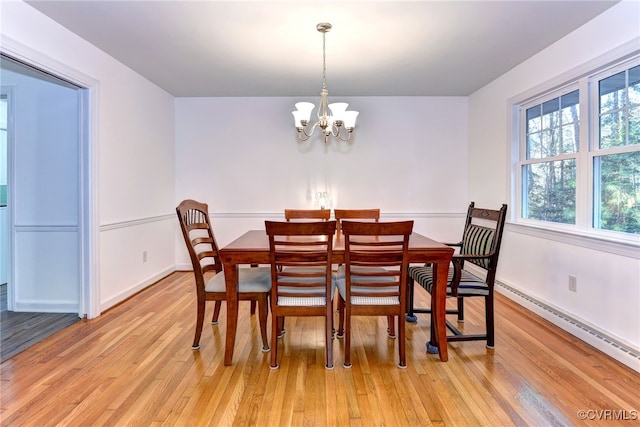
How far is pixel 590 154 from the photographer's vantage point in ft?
8.70

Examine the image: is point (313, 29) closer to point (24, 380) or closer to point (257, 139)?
point (257, 139)

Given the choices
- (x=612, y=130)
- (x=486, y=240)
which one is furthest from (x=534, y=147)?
(x=486, y=240)

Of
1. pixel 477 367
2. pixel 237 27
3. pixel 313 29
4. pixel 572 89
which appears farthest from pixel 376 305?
pixel 572 89

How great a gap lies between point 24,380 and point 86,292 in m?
1.07

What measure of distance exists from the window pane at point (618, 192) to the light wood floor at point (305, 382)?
2.89 ft

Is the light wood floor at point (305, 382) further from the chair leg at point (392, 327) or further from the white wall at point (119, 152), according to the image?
the white wall at point (119, 152)

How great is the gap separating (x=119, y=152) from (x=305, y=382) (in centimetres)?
282

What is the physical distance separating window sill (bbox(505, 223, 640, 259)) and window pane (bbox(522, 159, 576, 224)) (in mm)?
159

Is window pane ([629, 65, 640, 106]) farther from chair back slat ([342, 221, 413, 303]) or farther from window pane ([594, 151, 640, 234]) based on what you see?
chair back slat ([342, 221, 413, 303])

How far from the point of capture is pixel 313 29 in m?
2.67

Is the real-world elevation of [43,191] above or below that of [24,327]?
above

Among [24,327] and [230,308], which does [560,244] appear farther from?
[24,327]

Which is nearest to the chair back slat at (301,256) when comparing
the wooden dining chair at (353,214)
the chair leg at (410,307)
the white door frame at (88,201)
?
the chair leg at (410,307)

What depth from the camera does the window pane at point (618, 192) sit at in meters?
2.34
